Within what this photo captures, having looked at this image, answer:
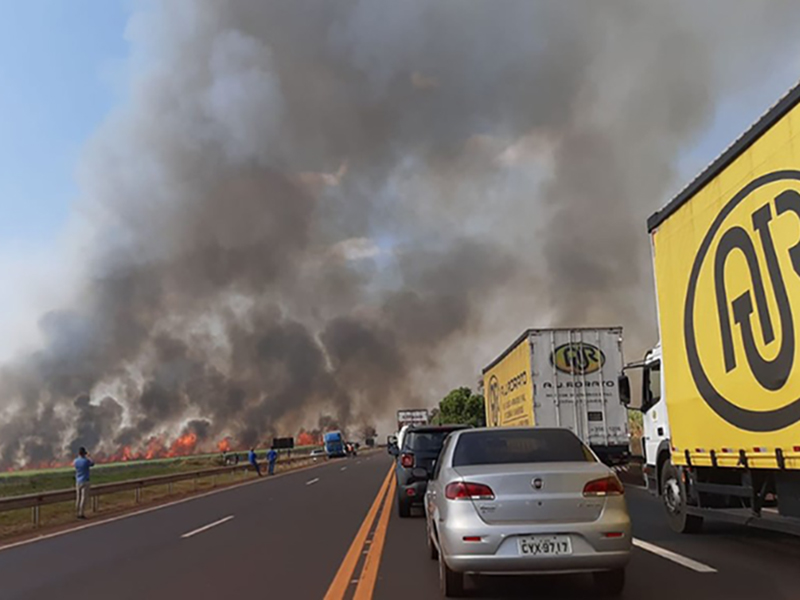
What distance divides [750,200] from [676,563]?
4186 mm

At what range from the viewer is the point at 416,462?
14.7 metres

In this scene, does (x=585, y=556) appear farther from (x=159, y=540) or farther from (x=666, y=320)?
(x=159, y=540)

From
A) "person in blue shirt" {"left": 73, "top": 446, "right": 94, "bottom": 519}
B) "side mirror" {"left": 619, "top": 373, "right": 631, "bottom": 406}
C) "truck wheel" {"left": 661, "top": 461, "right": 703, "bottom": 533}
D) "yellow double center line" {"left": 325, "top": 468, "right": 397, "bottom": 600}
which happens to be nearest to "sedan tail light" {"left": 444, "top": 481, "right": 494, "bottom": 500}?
"yellow double center line" {"left": 325, "top": 468, "right": 397, "bottom": 600}

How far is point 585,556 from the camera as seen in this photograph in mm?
6379

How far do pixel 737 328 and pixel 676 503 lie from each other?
13.4 ft

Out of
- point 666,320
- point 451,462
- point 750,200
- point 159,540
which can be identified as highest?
point 750,200

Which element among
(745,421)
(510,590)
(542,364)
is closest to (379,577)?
(510,590)

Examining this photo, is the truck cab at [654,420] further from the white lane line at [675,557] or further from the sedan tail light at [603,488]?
the sedan tail light at [603,488]

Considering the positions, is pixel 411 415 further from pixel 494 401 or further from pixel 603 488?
pixel 603 488

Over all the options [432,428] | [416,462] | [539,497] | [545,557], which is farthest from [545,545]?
[432,428]

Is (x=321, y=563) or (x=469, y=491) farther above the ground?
(x=469, y=491)

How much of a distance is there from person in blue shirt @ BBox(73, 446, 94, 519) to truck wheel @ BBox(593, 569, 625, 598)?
14.7 metres

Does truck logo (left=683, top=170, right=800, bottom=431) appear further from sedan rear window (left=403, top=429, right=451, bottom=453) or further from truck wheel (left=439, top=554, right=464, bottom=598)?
sedan rear window (left=403, top=429, right=451, bottom=453)

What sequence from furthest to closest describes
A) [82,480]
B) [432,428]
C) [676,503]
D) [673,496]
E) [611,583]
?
[82,480], [432,428], [673,496], [676,503], [611,583]
